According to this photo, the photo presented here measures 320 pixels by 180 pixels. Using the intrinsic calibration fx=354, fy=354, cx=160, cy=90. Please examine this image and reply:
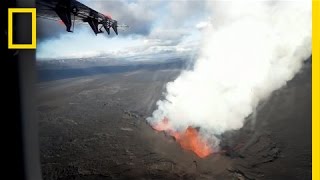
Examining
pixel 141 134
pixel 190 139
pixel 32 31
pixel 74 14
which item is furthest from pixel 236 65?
pixel 32 31

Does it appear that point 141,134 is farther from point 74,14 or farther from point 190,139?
point 74,14

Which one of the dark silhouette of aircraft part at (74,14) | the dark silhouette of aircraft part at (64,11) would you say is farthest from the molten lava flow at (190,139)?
the dark silhouette of aircraft part at (64,11)

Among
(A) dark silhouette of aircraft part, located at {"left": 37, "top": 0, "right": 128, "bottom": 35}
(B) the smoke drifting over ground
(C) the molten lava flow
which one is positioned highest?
(A) dark silhouette of aircraft part, located at {"left": 37, "top": 0, "right": 128, "bottom": 35}

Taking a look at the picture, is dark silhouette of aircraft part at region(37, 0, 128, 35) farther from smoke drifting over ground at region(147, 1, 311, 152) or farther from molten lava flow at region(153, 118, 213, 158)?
molten lava flow at region(153, 118, 213, 158)

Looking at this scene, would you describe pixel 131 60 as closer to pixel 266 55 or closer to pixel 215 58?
pixel 215 58

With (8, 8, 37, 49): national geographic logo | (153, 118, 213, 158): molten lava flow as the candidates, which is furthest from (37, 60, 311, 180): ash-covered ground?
(8, 8, 37, 49): national geographic logo

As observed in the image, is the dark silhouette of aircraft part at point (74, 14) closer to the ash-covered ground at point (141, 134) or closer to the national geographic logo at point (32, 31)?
the national geographic logo at point (32, 31)

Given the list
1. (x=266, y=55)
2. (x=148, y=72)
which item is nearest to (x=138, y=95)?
(x=148, y=72)
